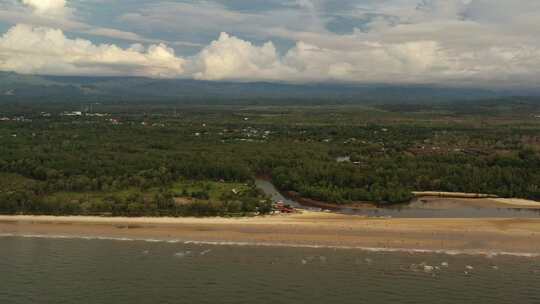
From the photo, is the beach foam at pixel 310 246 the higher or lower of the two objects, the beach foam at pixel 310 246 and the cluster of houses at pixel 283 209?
the lower

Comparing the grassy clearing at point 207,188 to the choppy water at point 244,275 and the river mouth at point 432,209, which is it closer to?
the river mouth at point 432,209

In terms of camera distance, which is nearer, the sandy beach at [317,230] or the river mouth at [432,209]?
the sandy beach at [317,230]

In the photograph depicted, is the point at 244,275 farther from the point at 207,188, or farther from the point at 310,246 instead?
the point at 207,188

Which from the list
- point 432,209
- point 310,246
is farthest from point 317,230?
point 432,209

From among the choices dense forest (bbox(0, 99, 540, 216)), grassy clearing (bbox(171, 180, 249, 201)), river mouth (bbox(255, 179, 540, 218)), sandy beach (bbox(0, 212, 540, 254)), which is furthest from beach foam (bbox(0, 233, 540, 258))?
grassy clearing (bbox(171, 180, 249, 201))

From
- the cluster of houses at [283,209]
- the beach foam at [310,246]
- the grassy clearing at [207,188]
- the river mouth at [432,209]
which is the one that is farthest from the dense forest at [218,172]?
the beach foam at [310,246]

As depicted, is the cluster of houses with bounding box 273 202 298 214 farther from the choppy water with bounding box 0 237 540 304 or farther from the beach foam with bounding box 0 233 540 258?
the choppy water with bounding box 0 237 540 304

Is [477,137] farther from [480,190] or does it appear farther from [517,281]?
[517,281]

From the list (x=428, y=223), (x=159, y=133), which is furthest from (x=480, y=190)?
(x=159, y=133)
